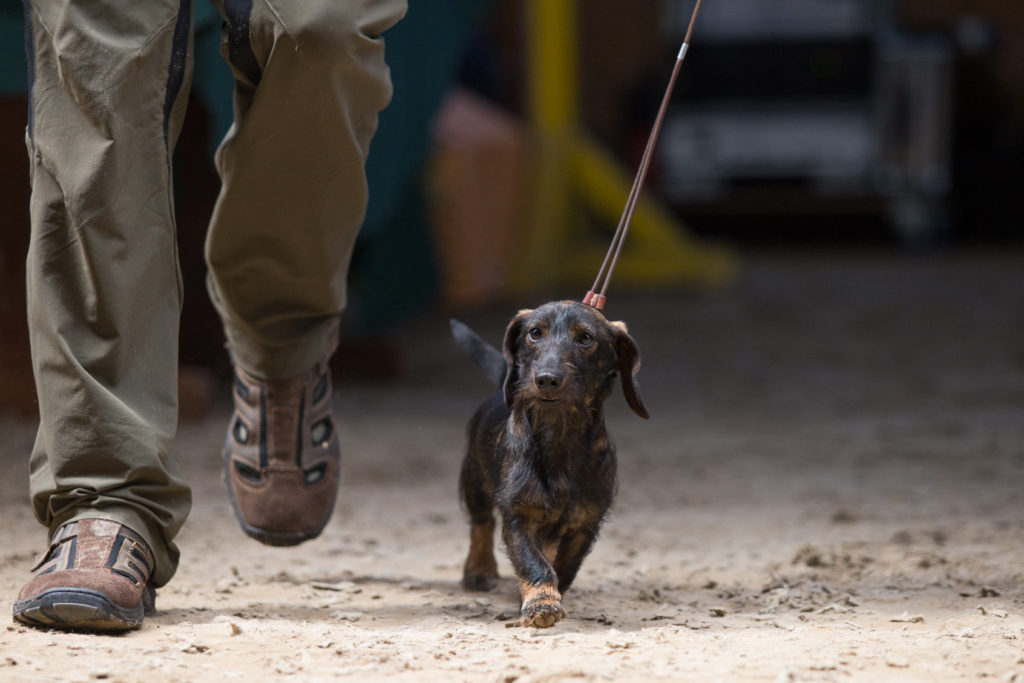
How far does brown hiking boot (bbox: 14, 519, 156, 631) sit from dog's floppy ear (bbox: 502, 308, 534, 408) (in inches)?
29.1

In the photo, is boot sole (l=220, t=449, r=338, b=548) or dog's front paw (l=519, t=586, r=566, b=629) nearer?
dog's front paw (l=519, t=586, r=566, b=629)

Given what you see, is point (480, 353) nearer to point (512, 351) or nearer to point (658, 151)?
point (512, 351)

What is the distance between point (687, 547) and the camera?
341cm

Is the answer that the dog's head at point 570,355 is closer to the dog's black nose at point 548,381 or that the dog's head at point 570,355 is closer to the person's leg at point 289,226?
the dog's black nose at point 548,381

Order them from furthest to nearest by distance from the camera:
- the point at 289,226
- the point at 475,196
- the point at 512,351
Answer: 1. the point at 475,196
2. the point at 289,226
3. the point at 512,351

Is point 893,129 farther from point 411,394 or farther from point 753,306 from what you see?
point 411,394

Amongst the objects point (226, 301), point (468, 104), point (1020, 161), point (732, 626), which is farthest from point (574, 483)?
point (1020, 161)

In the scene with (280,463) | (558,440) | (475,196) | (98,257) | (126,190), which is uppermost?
(126,190)

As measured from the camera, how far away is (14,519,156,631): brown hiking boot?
226 cm

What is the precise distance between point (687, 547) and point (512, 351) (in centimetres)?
99

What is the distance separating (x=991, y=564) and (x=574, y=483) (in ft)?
3.45

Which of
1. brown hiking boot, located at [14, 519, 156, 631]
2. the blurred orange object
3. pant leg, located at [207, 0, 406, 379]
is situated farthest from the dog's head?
the blurred orange object

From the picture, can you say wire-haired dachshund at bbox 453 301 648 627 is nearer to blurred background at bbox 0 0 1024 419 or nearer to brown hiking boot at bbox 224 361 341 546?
brown hiking boot at bbox 224 361 341 546

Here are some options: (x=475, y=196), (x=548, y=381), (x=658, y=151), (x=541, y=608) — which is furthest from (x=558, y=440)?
(x=658, y=151)
